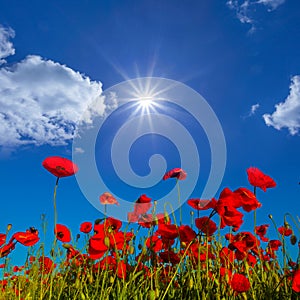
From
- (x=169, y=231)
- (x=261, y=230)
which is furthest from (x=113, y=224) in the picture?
(x=261, y=230)

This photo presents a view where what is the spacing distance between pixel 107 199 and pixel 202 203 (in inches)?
26.7

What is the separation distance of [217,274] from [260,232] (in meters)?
0.76

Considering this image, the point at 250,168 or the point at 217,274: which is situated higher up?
the point at 250,168

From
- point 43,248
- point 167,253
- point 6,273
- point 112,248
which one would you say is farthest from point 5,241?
point 167,253

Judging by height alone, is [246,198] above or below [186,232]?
above

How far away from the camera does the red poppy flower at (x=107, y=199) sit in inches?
102

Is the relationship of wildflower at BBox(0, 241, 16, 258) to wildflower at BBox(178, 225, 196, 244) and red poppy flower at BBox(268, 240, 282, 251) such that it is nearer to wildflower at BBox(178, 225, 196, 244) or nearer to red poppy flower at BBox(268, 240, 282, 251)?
wildflower at BBox(178, 225, 196, 244)

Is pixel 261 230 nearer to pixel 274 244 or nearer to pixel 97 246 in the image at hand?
pixel 274 244

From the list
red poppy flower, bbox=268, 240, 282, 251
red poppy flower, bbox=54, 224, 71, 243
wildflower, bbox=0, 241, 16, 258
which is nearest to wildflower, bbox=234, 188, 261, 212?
red poppy flower, bbox=268, 240, 282, 251

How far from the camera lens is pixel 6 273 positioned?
3.29 metres

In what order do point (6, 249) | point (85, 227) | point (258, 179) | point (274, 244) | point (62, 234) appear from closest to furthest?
point (258, 179) → point (6, 249) → point (62, 234) → point (85, 227) → point (274, 244)

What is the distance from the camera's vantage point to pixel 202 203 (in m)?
2.29

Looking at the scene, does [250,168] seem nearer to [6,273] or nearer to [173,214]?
[173,214]

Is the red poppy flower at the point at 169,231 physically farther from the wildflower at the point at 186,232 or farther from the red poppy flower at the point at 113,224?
the red poppy flower at the point at 113,224
